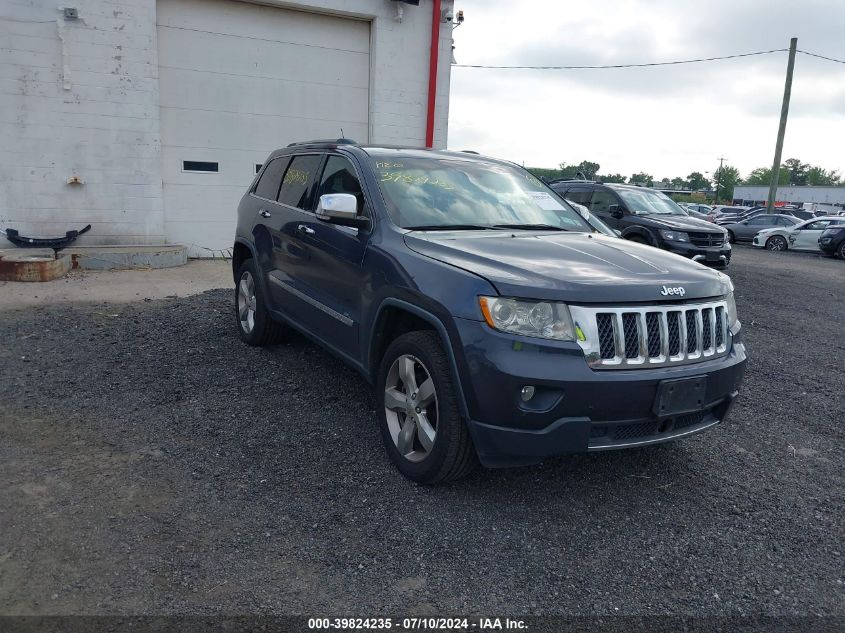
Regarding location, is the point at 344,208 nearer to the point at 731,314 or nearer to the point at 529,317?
the point at 529,317

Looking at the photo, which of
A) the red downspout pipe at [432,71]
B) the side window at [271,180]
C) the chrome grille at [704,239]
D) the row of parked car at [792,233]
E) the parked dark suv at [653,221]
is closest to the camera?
the side window at [271,180]

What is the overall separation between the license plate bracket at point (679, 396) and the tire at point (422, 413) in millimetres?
943

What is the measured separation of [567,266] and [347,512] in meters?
1.69

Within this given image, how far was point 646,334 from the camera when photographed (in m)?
3.22

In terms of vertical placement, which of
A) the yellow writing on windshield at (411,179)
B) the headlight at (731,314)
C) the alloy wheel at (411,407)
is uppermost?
the yellow writing on windshield at (411,179)

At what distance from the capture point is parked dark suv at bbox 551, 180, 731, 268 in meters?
11.6

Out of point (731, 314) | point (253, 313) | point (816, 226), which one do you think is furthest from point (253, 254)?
point (816, 226)

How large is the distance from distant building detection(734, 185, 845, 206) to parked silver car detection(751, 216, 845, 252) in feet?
201

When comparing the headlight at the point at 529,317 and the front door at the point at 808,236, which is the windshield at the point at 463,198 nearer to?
the headlight at the point at 529,317

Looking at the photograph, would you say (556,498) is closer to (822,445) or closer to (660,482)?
(660,482)

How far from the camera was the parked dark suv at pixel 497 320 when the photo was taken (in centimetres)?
308

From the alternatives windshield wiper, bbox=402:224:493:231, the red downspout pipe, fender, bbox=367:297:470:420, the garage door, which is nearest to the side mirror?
windshield wiper, bbox=402:224:493:231

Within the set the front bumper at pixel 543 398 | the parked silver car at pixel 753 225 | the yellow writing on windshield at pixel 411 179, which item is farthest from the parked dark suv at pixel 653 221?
the parked silver car at pixel 753 225

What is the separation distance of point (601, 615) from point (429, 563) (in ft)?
2.48
